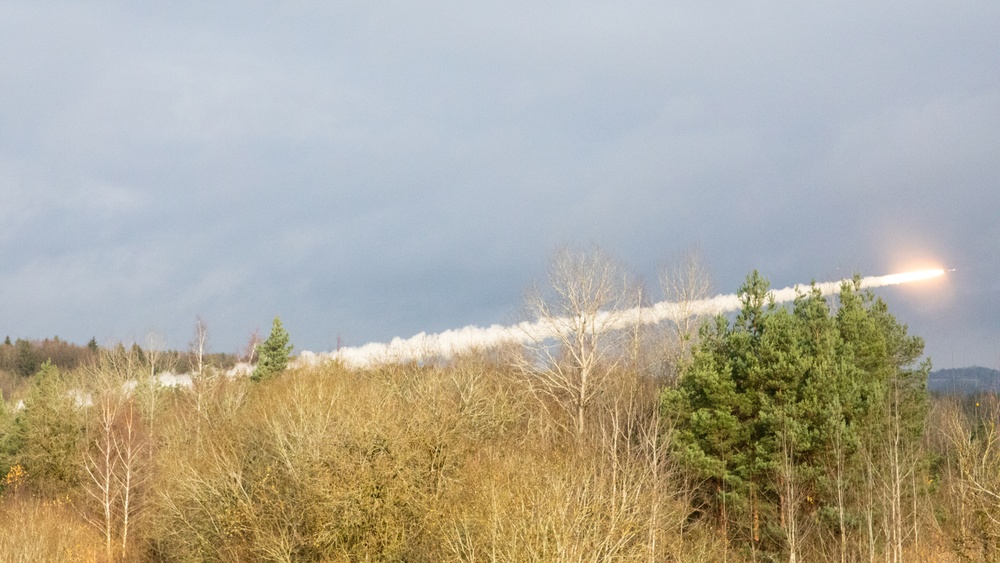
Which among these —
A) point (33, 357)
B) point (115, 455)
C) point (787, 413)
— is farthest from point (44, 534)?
point (33, 357)

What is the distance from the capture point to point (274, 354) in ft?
225

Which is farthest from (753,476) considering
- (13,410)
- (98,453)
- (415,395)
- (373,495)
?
(13,410)

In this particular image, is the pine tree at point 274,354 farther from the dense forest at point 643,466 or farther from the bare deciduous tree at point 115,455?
the dense forest at point 643,466

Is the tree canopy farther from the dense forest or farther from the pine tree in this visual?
the pine tree

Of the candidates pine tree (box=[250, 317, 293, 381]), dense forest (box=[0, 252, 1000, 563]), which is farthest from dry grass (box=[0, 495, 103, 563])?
pine tree (box=[250, 317, 293, 381])

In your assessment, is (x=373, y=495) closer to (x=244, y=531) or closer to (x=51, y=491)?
(x=244, y=531)

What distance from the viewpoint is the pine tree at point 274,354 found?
68.2m

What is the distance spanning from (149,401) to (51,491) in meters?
11.8

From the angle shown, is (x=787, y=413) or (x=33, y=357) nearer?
(x=787, y=413)

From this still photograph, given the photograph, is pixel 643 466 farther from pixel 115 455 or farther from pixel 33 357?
pixel 33 357

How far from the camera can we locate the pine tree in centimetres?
6825

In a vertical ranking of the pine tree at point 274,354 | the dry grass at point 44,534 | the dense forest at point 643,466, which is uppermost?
the pine tree at point 274,354

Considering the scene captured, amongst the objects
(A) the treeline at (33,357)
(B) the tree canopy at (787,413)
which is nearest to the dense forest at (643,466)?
(B) the tree canopy at (787,413)

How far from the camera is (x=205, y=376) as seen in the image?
7538cm
